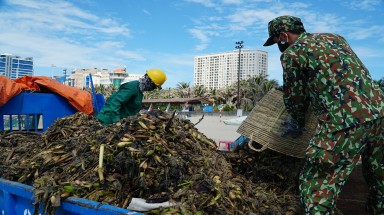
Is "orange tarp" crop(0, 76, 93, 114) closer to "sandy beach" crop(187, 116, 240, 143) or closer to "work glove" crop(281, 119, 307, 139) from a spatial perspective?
"work glove" crop(281, 119, 307, 139)

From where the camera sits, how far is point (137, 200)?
7.54ft

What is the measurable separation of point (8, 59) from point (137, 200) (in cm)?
9144

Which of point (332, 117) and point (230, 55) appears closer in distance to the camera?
point (332, 117)

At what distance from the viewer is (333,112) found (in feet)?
7.75

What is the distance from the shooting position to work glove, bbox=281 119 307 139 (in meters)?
3.18

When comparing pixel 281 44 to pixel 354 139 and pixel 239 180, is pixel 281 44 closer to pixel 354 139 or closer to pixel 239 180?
pixel 354 139

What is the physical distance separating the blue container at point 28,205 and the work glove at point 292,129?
1.68m

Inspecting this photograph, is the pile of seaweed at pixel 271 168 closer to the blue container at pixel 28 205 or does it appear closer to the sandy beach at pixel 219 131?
the blue container at pixel 28 205

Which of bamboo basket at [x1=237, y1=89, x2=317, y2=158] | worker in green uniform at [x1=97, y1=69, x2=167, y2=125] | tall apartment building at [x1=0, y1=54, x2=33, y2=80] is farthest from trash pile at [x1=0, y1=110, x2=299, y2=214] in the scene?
tall apartment building at [x1=0, y1=54, x2=33, y2=80]

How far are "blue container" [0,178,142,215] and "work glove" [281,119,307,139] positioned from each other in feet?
5.51

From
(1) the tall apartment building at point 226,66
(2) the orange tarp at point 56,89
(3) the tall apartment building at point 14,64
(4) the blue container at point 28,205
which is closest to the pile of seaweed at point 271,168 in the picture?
(4) the blue container at point 28,205

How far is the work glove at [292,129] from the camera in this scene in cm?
318

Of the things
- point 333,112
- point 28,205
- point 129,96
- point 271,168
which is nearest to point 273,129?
point 271,168

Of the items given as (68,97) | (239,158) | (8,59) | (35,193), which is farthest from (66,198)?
(8,59)
